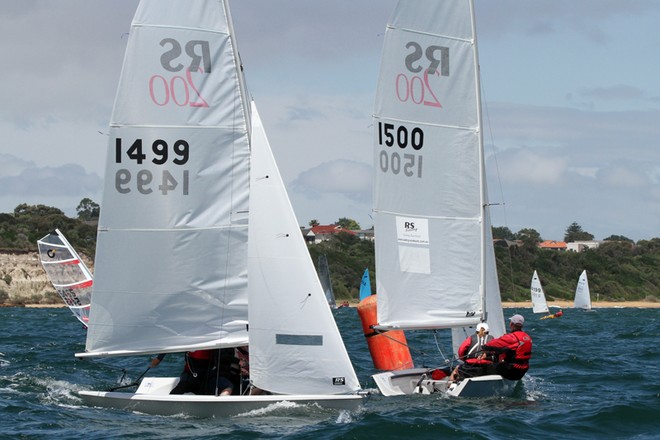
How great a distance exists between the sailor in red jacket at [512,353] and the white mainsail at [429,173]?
1.24m

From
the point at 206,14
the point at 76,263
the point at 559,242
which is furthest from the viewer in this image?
the point at 559,242

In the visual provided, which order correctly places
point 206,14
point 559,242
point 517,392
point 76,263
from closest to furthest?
point 206,14 < point 517,392 < point 76,263 < point 559,242

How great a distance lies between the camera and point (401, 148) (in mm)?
15539

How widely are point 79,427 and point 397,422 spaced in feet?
11.7

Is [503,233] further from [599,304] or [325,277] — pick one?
[325,277]

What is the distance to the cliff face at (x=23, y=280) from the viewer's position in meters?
61.9

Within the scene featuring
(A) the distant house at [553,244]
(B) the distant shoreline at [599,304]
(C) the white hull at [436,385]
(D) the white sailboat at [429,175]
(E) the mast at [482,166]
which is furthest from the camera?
(A) the distant house at [553,244]

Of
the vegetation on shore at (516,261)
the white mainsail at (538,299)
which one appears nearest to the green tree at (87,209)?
the vegetation on shore at (516,261)

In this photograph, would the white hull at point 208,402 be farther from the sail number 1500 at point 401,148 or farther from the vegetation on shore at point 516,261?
the vegetation on shore at point 516,261

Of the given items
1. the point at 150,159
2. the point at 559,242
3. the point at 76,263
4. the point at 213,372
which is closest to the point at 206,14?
the point at 150,159

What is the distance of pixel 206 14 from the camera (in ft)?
43.1

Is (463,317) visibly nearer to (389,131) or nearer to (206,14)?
(389,131)

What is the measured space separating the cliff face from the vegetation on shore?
63cm

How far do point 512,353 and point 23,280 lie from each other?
52.2 meters
